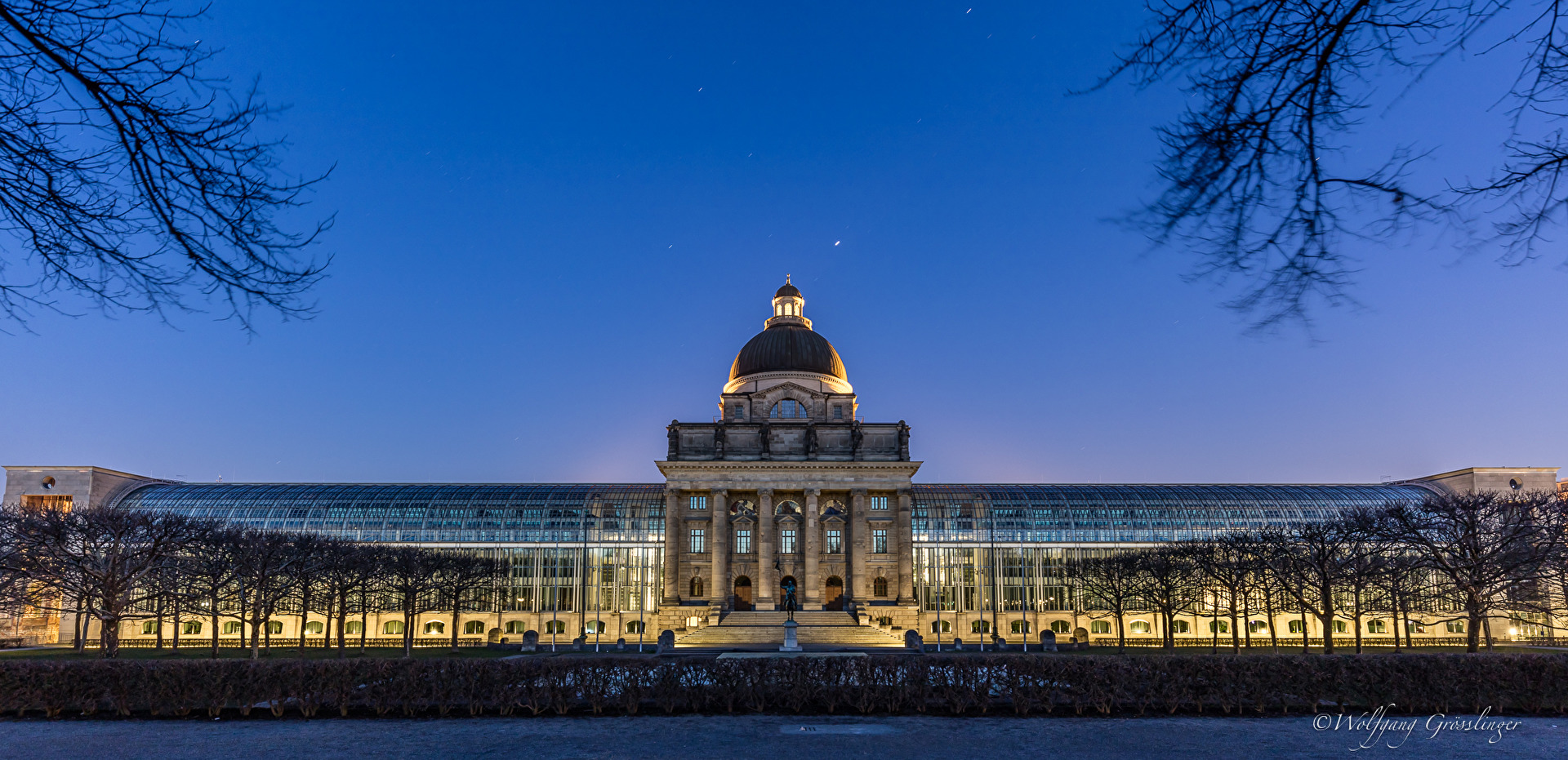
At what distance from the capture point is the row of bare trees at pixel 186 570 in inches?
2153

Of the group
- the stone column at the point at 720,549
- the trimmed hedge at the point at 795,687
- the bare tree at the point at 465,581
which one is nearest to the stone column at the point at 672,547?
the stone column at the point at 720,549

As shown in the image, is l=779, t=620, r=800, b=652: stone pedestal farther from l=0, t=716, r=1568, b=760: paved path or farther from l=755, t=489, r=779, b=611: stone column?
l=0, t=716, r=1568, b=760: paved path

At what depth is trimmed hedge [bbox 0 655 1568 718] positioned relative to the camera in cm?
2681

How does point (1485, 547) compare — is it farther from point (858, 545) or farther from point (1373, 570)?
point (858, 545)

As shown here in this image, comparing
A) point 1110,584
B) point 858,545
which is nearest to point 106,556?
point 858,545

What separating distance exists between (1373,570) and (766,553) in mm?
49649

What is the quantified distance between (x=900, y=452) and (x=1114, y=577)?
22839 millimetres

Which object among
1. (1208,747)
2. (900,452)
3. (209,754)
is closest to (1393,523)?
(900,452)

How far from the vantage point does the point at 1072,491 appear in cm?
10231

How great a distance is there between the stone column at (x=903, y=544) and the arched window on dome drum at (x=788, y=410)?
14.2 metres

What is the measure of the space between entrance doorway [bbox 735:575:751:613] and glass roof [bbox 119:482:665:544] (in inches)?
354

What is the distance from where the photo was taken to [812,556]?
297 feet

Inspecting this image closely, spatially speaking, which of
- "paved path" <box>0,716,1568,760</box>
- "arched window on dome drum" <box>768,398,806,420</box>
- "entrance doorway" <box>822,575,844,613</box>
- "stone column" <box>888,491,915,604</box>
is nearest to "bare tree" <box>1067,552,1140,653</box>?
"stone column" <box>888,491,915,604</box>

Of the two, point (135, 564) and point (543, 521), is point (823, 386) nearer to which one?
point (543, 521)
